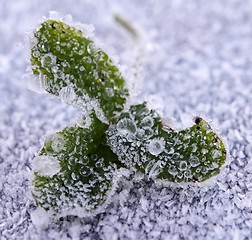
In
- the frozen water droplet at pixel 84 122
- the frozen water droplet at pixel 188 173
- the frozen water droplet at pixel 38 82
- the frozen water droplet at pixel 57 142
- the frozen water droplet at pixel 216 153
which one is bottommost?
the frozen water droplet at pixel 57 142

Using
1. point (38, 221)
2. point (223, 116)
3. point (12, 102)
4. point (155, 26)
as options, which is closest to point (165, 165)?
point (38, 221)

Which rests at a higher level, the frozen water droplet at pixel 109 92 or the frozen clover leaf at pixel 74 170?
the frozen water droplet at pixel 109 92

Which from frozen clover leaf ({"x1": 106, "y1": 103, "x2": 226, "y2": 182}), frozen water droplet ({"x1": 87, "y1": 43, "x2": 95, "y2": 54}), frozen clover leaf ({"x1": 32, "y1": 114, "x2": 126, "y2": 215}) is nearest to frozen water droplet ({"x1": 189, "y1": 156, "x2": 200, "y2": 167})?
frozen clover leaf ({"x1": 106, "y1": 103, "x2": 226, "y2": 182})

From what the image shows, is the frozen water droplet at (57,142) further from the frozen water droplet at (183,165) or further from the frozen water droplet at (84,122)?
the frozen water droplet at (183,165)

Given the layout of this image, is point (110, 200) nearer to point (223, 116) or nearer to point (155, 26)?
point (223, 116)

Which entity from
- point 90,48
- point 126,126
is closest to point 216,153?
point 126,126

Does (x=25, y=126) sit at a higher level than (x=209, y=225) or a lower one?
higher

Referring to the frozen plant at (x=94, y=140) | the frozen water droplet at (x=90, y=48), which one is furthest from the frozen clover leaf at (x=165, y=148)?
the frozen water droplet at (x=90, y=48)
